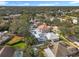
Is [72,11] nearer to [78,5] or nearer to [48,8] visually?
[78,5]

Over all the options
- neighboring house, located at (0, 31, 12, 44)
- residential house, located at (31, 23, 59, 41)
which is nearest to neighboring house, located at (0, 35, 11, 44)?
neighboring house, located at (0, 31, 12, 44)

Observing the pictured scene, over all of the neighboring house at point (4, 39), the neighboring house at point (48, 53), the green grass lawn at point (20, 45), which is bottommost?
the neighboring house at point (48, 53)

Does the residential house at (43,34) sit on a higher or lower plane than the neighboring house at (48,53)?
higher

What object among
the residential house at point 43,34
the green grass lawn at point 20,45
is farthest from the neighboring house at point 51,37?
the green grass lawn at point 20,45

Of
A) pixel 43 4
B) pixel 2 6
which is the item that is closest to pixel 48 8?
pixel 43 4

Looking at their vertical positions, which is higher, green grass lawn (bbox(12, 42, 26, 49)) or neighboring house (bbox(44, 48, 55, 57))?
green grass lawn (bbox(12, 42, 26, 49))

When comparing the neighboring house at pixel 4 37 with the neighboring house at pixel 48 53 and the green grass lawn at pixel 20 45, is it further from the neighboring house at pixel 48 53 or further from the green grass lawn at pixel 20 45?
the neighboring house at pixel 48 53

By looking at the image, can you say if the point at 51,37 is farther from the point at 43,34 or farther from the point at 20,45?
the point at 20,45

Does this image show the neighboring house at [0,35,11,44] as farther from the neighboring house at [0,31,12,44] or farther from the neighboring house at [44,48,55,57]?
the neighboring house at [44,48,55,57]

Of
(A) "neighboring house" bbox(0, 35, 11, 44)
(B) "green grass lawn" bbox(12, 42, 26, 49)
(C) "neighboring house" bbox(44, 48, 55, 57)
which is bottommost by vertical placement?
(C) "neighboring house" bbox(44, 48, 55, 57)
